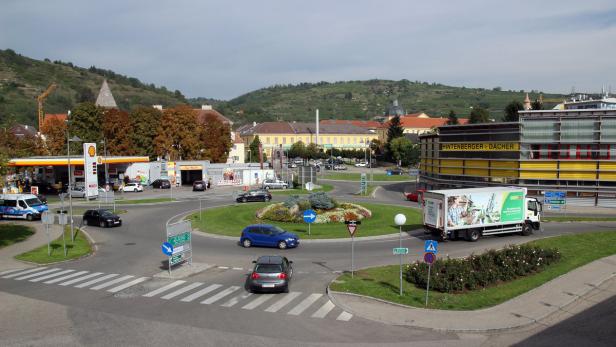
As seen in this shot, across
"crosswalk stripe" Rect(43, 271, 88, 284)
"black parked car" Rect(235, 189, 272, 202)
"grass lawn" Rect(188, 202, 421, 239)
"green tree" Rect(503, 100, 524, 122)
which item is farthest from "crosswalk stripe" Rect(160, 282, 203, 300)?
"green tree" Rect(503, 100, 524, 122)

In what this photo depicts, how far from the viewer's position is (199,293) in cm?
2080

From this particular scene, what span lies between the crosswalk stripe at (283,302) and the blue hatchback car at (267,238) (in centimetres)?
987

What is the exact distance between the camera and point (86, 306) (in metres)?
18.9

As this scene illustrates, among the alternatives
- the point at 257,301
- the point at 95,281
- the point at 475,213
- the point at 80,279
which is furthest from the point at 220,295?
the point at 475,213

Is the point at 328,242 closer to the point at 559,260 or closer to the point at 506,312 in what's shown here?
the point at 559,260

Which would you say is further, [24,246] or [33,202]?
[33,202]

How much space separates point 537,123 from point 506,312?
3861 centimetres

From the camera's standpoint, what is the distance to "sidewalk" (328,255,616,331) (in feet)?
54.9

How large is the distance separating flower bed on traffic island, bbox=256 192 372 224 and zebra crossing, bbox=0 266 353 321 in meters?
18.1

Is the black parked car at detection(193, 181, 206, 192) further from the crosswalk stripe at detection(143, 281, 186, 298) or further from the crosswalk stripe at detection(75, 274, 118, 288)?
the crosswalk stripe at detection(143, 281, 186, 298)

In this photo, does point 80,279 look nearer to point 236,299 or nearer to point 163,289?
point 163,289

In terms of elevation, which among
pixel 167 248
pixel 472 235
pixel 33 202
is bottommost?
pixel 472 235

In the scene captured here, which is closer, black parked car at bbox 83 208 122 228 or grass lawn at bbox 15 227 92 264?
grass lawn at bbox 15 227 92 264

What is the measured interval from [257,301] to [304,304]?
191cm
